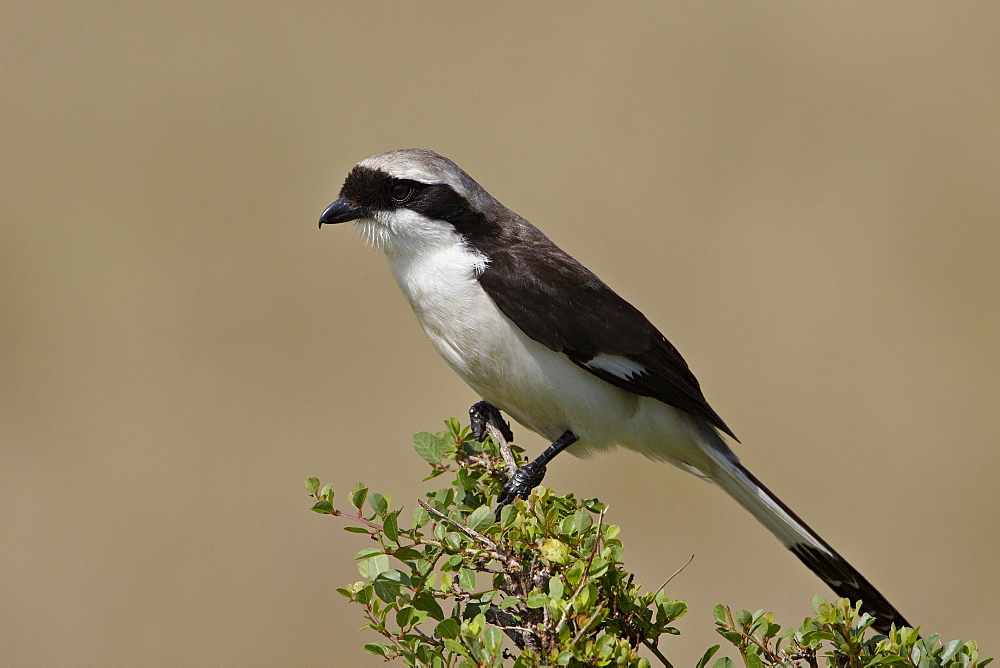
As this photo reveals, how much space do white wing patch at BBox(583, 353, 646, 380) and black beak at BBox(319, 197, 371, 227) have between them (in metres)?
0.96

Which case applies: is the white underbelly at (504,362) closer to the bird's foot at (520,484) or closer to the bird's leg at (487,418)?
the bird's leg at (487,418)

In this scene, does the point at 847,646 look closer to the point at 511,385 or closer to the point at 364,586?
the point at 364,586

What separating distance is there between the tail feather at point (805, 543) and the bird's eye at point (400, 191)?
1.49 m

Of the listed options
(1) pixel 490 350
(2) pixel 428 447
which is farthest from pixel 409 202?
(2) pixel 428 447

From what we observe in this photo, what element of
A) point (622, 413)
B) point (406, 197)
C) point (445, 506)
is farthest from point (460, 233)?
point (445, 506)

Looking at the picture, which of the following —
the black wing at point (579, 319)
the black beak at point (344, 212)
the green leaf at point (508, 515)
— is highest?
the black beak at point (344, 212)

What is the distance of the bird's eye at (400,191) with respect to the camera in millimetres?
3064

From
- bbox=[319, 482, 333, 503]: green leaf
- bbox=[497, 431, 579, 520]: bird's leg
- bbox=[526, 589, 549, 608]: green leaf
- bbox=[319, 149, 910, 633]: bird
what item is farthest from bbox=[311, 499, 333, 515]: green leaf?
bbox=[319, 149, 910, 633]: bird

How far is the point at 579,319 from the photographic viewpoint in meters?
2.99

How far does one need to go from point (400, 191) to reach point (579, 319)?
78 cm

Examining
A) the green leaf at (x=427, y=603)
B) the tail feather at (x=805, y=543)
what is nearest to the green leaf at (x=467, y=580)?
the green leaf at (x=427, y=603)

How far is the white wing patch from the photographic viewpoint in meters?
3.00

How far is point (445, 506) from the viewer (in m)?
2.21

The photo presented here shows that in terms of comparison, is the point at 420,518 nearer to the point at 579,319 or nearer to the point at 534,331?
the point at 534,331
